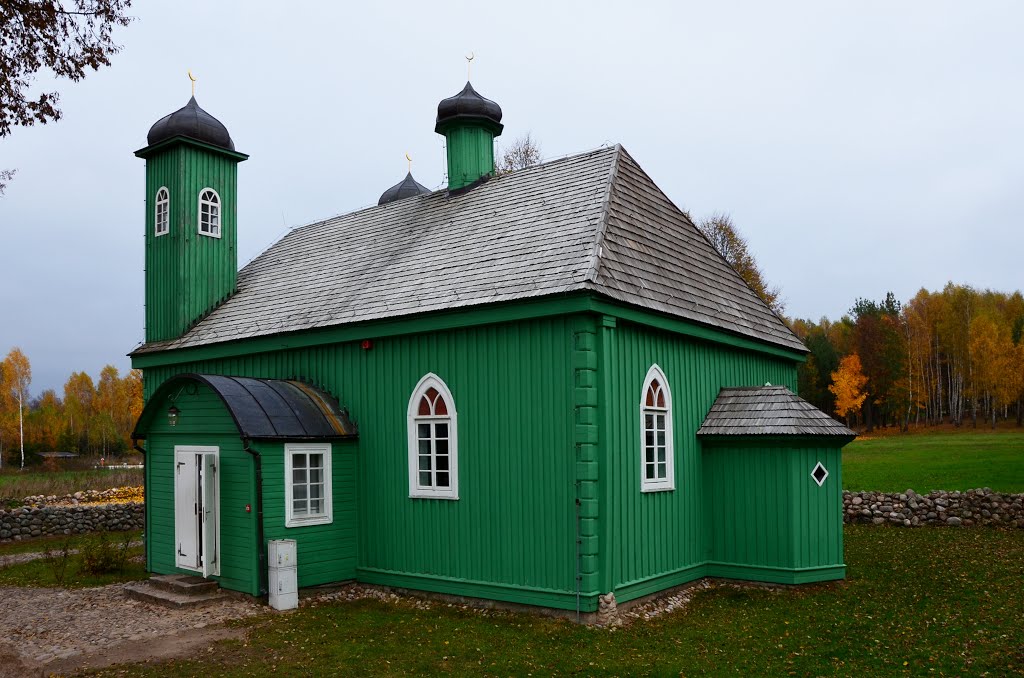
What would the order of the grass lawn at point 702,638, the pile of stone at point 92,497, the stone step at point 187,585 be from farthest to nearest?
the pile of stone at point 92,497 → the stone step at point 187,585 → the grass lawn at point 702,638

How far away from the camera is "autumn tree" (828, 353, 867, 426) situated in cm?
5062

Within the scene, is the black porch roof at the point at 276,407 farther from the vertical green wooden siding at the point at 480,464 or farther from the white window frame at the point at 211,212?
the white window frame at the point at 211,212

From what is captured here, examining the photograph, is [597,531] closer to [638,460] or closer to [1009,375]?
[638,460]

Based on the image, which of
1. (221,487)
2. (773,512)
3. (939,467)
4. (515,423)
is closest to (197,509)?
(221,487)

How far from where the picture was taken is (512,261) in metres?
11.8

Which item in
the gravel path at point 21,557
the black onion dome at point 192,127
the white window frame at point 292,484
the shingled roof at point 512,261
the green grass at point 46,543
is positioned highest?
the black onion dome at point 192,127

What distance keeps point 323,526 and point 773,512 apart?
6.70m

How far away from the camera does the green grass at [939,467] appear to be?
2262cm

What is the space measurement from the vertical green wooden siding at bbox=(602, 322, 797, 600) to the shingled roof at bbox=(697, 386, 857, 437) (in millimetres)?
231

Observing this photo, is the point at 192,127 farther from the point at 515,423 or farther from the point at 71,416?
the point at 71,416

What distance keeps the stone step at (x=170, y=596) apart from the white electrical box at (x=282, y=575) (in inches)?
39.4

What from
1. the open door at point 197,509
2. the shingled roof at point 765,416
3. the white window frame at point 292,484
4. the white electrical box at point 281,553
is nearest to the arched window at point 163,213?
the open door at point 197,509

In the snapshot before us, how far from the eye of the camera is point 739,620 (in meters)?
10.2

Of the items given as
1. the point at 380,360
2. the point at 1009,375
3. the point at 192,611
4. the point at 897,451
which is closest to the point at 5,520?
the point at 192,611
